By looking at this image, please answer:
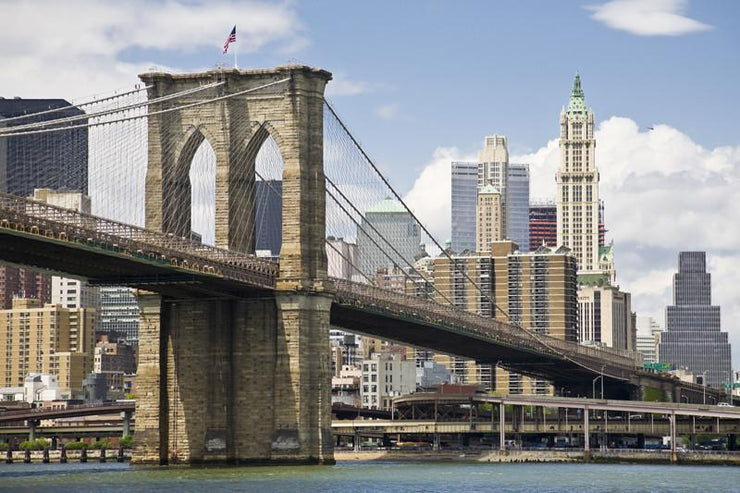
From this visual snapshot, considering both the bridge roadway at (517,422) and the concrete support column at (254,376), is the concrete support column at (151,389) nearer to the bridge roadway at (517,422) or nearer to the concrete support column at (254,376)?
the concrete support column at (254,376)

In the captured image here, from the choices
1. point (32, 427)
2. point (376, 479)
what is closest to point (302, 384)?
point (376, 479)

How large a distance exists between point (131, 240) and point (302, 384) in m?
19.1

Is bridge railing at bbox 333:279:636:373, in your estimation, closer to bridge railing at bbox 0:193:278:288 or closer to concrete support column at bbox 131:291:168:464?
bridge railing at bbox 0:193:278:288

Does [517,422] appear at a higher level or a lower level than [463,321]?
lower

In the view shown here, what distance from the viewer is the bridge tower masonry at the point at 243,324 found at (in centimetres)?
10875

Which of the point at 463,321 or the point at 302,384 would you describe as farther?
the point at 463,321

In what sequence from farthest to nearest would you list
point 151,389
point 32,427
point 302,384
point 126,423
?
point 32,427, point 126,423, point 151,389, point 302,384

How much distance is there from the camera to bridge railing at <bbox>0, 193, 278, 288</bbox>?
85.0 meters

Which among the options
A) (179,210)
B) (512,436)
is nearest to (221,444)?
(179,210)

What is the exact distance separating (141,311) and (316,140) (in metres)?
14.0

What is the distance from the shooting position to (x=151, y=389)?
110m

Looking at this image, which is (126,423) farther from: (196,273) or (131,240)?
(131,240)

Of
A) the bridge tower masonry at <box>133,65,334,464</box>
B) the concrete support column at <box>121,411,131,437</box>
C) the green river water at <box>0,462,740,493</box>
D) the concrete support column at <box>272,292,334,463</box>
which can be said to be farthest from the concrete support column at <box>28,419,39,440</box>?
the concrete support column at <box>272,292,334,463</box>

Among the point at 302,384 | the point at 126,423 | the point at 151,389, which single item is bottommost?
the point at 126,423
